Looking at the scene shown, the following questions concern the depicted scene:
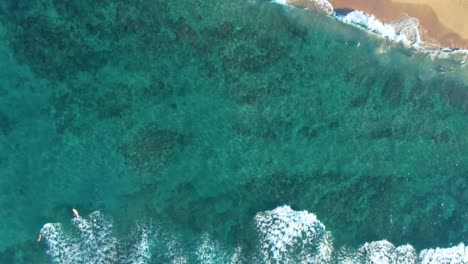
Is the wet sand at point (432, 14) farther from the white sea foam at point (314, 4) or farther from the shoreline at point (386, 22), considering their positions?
the white sea foam at point (314, 4)

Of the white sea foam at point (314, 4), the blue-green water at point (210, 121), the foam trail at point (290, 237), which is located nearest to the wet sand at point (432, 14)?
the white sea foam at point (314, 4)

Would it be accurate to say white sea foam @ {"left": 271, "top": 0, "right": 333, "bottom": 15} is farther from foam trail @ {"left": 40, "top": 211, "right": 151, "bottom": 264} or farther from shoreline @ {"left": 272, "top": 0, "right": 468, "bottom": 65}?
foam trail @ {"left": 40, "top": 211, "right": 151, "bottom": 264}

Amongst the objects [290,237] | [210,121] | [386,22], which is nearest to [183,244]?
[290,237]

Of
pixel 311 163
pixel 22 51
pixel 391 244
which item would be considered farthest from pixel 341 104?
pixel 22 51

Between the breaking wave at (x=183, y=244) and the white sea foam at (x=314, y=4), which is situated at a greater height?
the white sea foam at (x=314, y=4)

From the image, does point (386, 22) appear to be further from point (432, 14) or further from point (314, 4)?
point (314, 4)

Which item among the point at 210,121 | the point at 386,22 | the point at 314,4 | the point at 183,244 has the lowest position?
the point at 183,244

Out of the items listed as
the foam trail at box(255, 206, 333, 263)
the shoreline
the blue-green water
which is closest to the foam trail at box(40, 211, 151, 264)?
the blue-green water
